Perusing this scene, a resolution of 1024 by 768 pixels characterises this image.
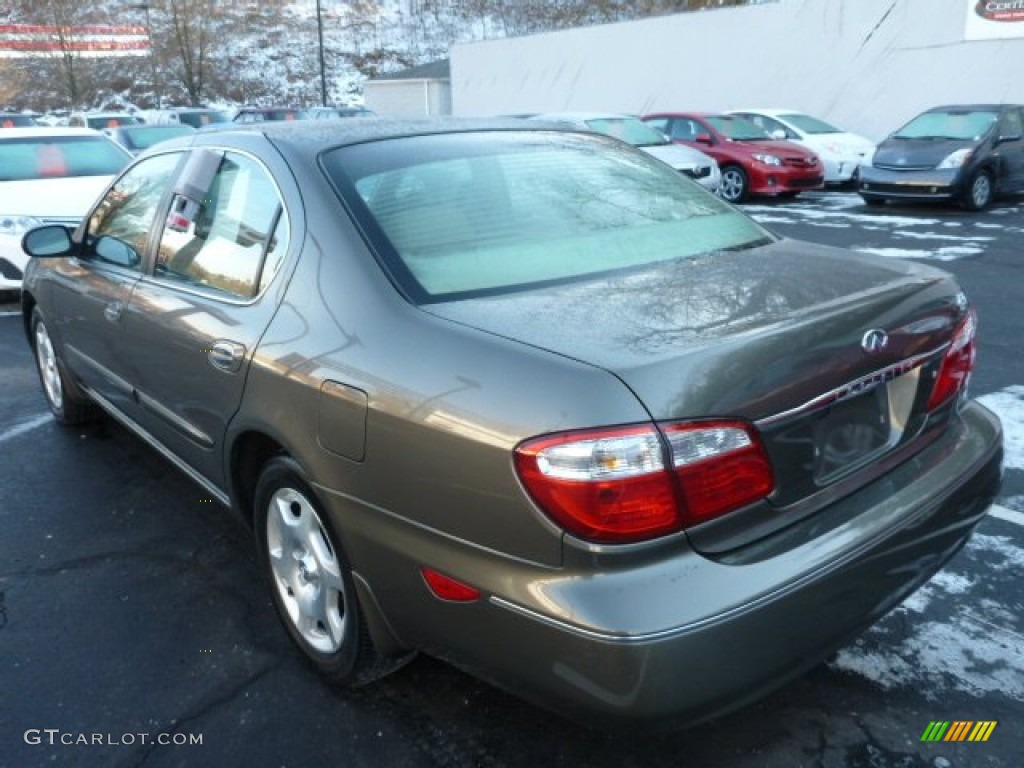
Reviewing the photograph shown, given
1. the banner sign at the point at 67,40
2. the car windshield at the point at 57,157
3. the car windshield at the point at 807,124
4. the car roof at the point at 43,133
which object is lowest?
the car windshield at the point at 807,124

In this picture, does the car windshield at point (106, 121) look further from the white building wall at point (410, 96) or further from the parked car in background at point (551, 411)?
the parked car in background at point (551, 411)

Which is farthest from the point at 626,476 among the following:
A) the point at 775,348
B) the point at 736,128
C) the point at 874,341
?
the point at 736,128

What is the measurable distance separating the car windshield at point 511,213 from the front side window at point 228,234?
273 mm

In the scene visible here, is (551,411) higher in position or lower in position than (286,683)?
higher

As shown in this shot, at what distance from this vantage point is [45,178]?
8.70 metres

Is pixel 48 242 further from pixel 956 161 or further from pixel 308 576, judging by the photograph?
pixel 956 161

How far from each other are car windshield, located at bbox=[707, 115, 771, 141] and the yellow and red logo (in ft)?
47.0

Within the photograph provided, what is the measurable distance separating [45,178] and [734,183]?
418 inches

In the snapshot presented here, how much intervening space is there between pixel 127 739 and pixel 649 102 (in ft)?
79.9

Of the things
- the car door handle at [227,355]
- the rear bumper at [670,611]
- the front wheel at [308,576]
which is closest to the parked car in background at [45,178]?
the car door handle at [227,355]

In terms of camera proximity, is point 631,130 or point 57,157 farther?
point 631,130

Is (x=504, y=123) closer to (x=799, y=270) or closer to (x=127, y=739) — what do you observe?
(x=799, y=270)

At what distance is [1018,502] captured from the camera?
3.55m

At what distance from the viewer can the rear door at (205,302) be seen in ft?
8.76
